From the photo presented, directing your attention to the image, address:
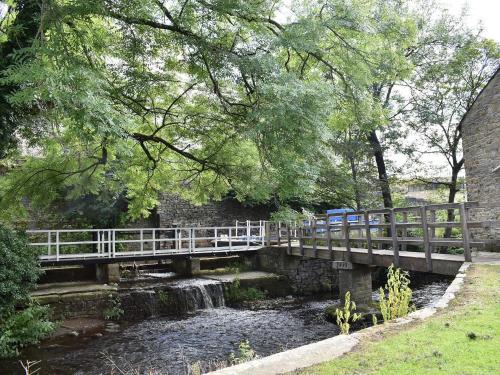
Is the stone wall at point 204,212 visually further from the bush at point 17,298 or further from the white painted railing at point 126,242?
the bush at point 17,298

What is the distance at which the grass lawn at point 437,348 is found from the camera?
3.38m

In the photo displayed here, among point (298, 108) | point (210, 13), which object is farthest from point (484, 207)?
point (210, 13)

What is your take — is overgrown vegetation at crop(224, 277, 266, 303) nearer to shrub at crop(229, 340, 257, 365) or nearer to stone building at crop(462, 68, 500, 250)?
shrub at crop(229, 340, 257, 365)

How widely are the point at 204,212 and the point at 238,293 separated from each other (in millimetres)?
10545

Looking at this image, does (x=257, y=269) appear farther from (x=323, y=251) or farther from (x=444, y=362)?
(x=444, y=362)

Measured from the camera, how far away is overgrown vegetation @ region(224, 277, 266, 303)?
14055mm

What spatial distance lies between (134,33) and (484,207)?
11.1m

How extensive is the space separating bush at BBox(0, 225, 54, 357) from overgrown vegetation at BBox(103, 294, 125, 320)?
1.73 meters

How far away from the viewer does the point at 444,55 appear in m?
20.2

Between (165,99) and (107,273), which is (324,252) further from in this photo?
(107,273)

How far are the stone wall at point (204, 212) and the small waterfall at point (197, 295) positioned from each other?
30.3ft

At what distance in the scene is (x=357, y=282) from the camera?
12273mm

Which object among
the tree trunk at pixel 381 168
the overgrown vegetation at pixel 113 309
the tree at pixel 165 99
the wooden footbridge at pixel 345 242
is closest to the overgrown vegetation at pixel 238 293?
the wooden footbridge at pixel 345 242

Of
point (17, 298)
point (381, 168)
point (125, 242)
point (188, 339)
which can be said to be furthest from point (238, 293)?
point (381, 168)
